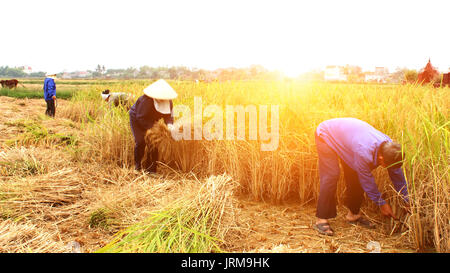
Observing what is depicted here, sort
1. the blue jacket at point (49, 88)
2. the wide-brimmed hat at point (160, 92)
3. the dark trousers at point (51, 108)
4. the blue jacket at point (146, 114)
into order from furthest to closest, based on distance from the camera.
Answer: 1. the dark trousers at point (51, 108)
2. the blue jacket at point (49, 88)
3. the blue jacket at point (146, 114)
4. the wide-brimmed hat at point (160, 92)

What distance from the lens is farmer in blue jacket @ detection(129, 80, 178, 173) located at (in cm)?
376

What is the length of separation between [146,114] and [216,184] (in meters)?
1.67

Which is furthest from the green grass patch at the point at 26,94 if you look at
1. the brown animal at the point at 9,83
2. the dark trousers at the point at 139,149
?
the dark trousers at the point at 139,149

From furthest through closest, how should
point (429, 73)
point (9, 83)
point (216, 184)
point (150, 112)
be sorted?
point (9, 83) < point (429, 73) < point (150, 112) < point (216, 184)

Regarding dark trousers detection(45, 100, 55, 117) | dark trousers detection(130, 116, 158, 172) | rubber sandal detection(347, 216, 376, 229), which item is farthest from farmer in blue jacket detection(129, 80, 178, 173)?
dark trousers detection(45, 100, 55, 117)

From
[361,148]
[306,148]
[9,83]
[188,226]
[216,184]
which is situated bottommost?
[188,226]

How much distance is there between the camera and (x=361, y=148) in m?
2.22

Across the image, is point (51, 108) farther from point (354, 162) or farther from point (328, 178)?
point (354, 162)

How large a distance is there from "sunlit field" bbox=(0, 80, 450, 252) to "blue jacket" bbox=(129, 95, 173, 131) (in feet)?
1.39

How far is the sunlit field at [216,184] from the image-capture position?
2.22m

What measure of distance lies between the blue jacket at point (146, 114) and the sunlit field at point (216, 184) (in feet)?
1.39

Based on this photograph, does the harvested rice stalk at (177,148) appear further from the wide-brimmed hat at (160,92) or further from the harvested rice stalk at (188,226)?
the harvested rice stalk at (188,226)

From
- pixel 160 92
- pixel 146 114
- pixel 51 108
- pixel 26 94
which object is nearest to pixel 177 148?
pixel 146 114
